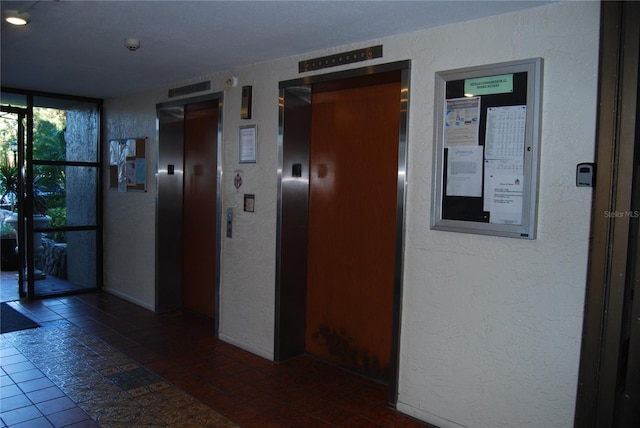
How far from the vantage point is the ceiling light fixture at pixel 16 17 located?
2.69 meters

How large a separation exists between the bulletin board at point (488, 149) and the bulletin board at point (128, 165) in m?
3.57

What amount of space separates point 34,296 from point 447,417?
4.89 meters

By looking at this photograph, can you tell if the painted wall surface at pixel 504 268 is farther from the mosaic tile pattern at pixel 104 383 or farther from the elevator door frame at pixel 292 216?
the mosaic tile pattern at pixel 104 383

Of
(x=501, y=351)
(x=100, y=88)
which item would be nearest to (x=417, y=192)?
(x=501, y=351)

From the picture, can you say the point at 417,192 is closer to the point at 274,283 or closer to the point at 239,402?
the point at 274,283

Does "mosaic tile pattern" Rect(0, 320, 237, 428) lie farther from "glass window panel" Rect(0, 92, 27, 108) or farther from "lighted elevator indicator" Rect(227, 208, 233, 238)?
"glass window panel" Rect(0, 92, 27, 108)

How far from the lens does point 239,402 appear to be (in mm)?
3049

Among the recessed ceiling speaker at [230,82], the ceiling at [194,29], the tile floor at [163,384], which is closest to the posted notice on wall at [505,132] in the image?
the ceiling at [194,29]

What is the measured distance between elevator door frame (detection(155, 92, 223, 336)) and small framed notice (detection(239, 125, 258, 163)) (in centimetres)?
122

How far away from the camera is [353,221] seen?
11.6 feet

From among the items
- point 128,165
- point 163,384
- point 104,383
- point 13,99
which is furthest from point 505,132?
point 13,99

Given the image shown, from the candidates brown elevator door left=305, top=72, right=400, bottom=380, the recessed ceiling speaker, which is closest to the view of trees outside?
the recessed ceiling speaker

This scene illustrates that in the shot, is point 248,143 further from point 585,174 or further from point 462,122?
point 585,174

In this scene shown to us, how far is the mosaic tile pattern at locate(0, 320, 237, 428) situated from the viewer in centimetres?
280
